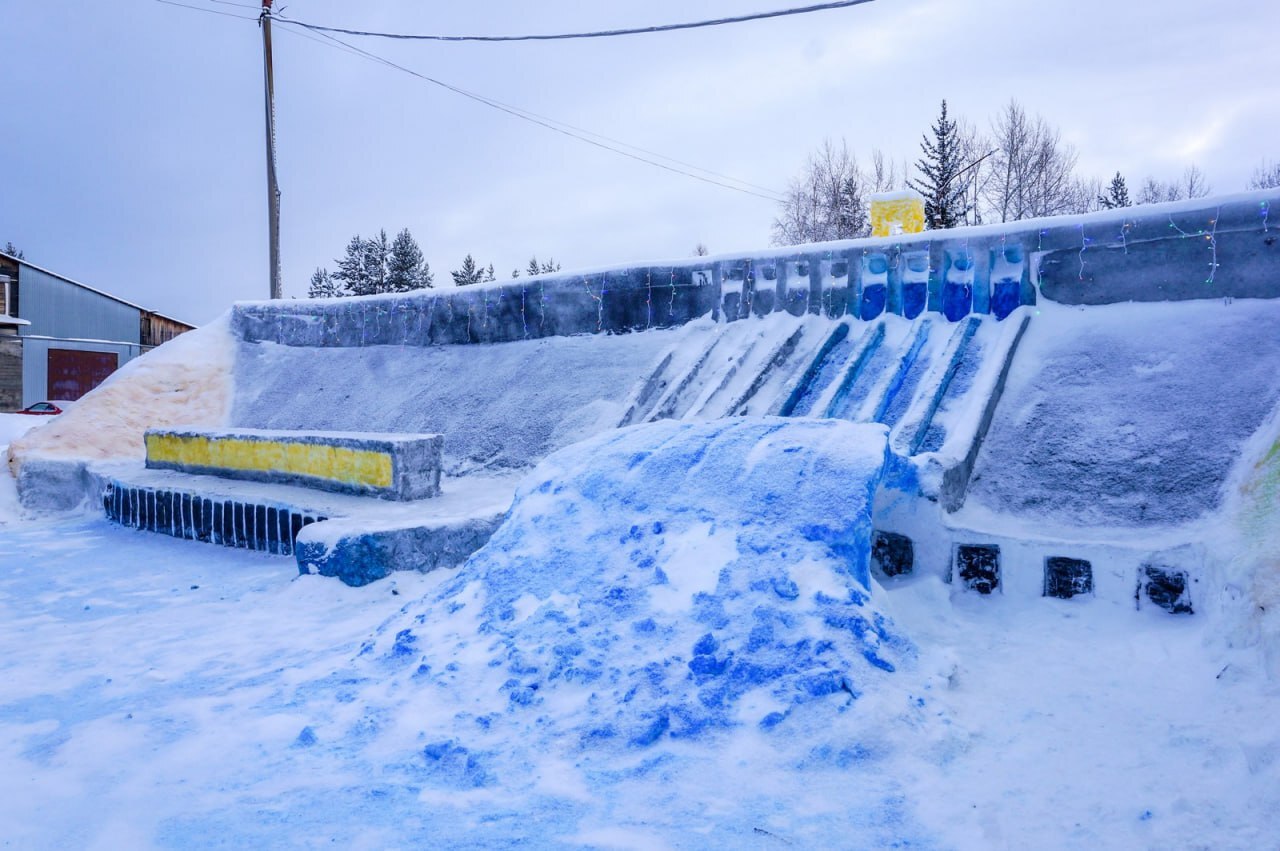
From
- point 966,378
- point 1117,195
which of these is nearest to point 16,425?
point 966,378

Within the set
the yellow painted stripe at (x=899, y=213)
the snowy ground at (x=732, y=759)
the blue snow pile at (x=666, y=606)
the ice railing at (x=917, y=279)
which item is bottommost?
the snowy ground at (x=732, y=759)

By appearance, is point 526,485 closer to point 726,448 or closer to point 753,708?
point 726,448

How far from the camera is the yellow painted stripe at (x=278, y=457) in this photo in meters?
6.48

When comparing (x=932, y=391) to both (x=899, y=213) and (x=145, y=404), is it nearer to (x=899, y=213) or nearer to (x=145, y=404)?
(x=899, y=213)

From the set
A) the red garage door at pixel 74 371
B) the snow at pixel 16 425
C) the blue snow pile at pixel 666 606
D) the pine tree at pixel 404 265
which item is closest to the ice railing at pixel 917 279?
the blue snow pile at pixel 666 606

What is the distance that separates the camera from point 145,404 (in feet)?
34.8

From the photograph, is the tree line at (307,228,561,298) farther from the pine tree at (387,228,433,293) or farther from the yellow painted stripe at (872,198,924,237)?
the yellow painted stripe at (872,198,924,237)

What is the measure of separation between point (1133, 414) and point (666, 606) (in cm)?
318

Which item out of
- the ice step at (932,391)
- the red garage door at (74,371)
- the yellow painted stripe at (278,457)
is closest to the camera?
the ice step at (932,391)

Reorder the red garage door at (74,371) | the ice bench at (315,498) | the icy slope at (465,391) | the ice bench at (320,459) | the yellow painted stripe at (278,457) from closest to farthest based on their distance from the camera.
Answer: the ice bench at (315,498)
the ice bench at (320,459)
the yellow painted stripe at (278,457)
the icy slope at (465,391)
the red garage door at (74,371)

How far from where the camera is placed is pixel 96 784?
111 inches

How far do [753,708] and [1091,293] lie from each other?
4.50m

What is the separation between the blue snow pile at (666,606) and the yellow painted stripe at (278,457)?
2.13 meters

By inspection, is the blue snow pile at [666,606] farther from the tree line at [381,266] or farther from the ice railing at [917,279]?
the tree line at [381,266]
